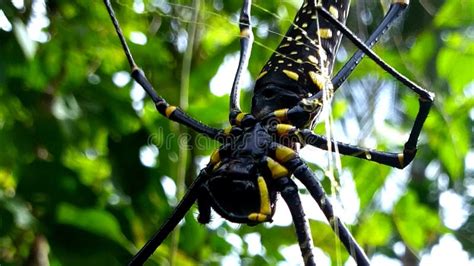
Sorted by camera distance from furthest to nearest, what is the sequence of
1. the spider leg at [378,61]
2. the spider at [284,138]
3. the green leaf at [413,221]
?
the green leaf at [413,221] < the spider at [284,138] < the spider leg at [378,61]

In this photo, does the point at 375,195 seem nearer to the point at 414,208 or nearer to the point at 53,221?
the point at 414,208

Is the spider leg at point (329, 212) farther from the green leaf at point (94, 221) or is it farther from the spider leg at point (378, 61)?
the green leaf at point (94, 221)

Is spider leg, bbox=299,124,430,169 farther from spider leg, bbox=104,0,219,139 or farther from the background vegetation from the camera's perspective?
the background vegetation

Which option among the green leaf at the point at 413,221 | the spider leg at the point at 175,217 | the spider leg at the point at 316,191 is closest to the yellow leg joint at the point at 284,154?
the spider leg at the point at 316,191

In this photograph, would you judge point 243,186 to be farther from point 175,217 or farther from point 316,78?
point 316,78

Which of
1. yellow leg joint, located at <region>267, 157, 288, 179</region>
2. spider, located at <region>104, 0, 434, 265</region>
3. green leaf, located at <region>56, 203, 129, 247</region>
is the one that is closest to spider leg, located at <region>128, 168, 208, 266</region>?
spider, located at <region>104, 0, 434, 265</region>

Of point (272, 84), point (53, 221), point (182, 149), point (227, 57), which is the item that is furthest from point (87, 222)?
point (272, 84)
